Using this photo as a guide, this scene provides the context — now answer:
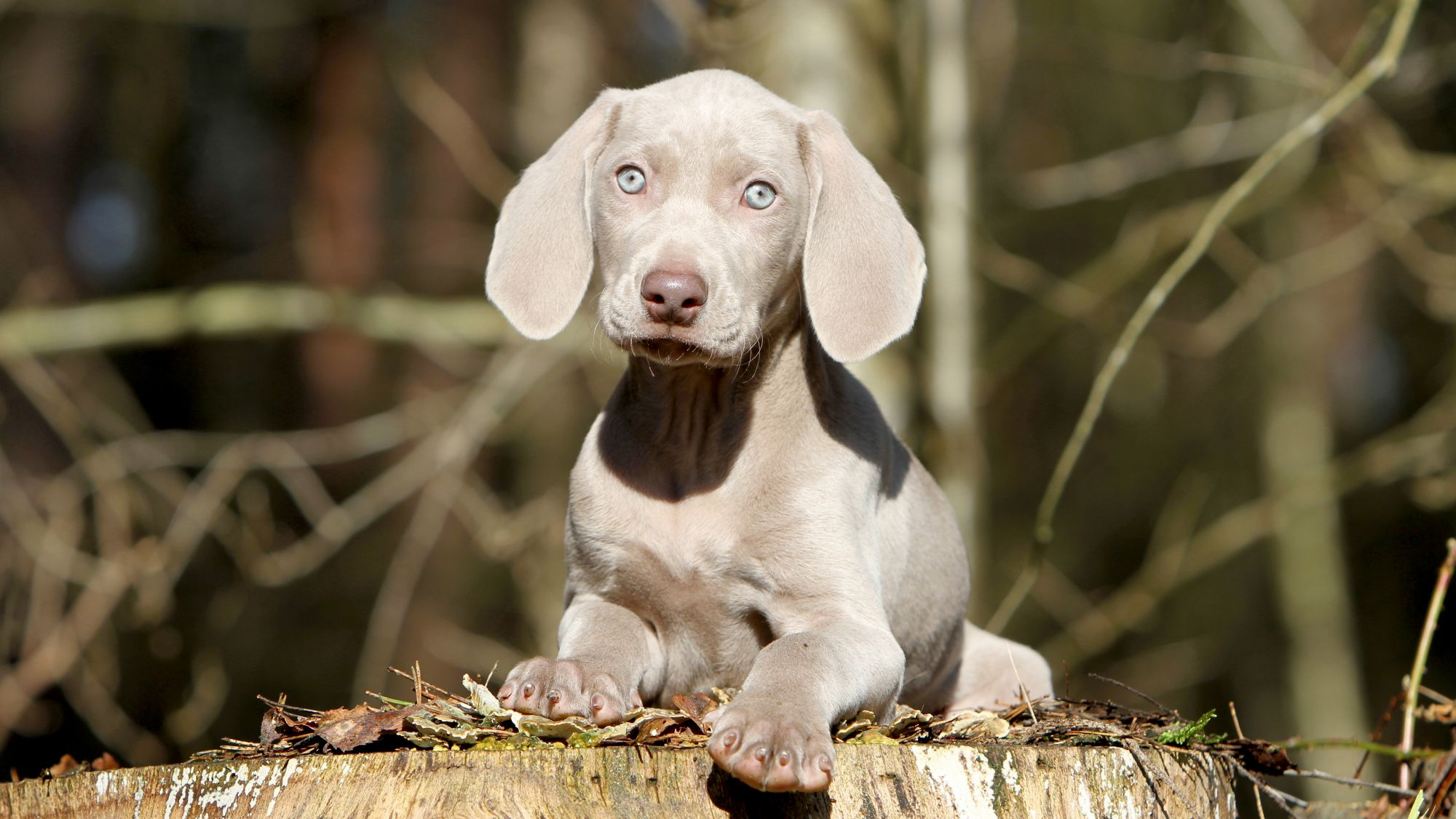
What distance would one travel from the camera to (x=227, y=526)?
8.35 meters

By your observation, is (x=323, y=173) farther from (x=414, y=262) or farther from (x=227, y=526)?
(x=227, y=526)

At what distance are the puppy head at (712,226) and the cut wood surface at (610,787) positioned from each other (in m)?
1.26

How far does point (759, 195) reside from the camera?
168 inches

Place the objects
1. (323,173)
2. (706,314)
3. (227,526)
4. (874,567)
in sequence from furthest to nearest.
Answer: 1. (323,173)
2. (227,526)
3. (874,567)
4. (706,314)

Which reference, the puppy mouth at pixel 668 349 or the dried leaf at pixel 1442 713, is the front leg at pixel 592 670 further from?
the dried leaf at pixel 1442 713

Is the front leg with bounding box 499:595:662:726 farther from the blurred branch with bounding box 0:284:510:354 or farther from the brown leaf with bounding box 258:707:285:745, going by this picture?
the blurred branch with bounding box 0:284:510:354

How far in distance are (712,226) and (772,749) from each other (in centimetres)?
166

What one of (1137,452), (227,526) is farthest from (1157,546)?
(227,526)

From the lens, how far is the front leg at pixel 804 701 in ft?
9.87

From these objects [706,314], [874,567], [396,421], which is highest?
[396,421]

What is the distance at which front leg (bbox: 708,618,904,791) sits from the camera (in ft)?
9.87

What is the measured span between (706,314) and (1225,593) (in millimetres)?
15156

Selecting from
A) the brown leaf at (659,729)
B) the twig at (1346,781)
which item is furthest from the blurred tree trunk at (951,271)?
the brown leaf at (659,729)

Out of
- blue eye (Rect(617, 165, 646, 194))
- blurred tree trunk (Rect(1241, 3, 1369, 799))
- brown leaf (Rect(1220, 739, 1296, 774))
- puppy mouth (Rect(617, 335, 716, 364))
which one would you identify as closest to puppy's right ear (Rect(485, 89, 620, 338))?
blue eye (Rect(617, 165, 646, 194))
